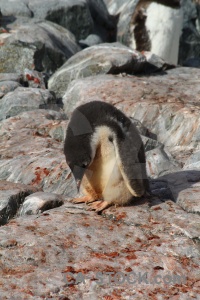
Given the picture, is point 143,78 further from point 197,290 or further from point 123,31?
point 197,290

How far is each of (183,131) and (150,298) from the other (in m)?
5.40

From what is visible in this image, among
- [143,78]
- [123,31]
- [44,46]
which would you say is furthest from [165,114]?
[123,31]

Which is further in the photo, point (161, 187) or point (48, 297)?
point (161, 187)

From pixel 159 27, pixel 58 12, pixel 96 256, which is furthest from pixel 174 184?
pixel 58 12

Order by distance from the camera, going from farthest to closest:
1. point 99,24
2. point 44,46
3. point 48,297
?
point 99,24
point 44,46
point 48,297

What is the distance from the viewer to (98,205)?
5.64 metres

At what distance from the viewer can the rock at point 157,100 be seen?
9422 mm

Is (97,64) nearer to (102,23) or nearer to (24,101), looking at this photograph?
(24,101)

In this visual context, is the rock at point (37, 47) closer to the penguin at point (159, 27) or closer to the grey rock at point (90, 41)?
the grey rock at point (90, 41)

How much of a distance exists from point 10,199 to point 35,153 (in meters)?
2.07

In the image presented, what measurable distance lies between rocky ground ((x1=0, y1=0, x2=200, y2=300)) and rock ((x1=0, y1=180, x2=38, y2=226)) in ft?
0.04

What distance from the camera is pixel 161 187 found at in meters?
6.27

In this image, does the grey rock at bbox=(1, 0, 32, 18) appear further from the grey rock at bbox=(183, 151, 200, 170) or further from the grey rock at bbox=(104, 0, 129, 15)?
the grey rock at bbox=(183, 151, 200, 170)

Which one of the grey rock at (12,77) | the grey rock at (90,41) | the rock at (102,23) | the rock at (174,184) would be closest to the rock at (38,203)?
the rock at (174,184)
